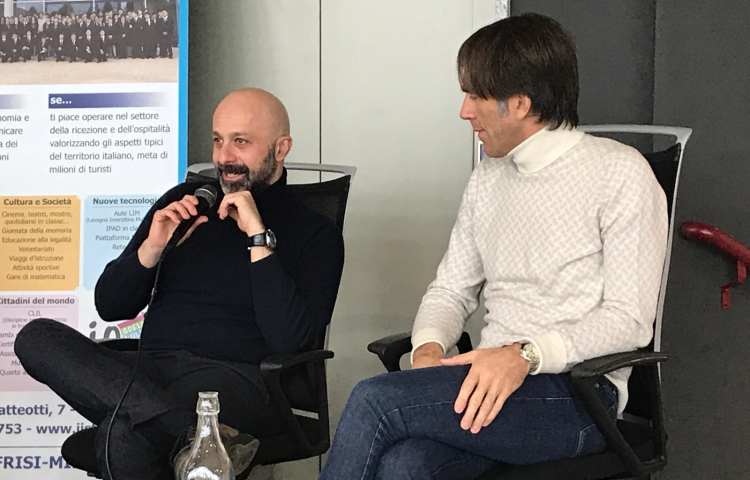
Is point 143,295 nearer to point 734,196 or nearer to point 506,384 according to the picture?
point 506,384

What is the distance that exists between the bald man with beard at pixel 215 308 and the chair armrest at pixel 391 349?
219mm

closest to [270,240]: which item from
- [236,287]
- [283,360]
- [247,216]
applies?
[247,216]

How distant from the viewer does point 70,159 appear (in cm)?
282

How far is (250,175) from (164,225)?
275mm

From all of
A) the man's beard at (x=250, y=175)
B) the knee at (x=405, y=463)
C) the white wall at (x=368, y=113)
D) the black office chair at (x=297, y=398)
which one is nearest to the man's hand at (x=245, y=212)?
the man's beard at (x=250, y=175)

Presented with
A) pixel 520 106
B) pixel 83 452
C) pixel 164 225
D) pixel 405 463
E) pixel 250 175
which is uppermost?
pixel 520 106

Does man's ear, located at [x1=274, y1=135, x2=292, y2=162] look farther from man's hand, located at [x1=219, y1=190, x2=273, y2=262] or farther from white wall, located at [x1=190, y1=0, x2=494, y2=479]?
white wall, located at [x1=190, y1=0, x2=494, y2=479]

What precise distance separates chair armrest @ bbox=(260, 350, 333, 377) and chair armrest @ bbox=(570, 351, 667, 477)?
1.97 ft

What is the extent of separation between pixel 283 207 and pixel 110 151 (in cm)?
95

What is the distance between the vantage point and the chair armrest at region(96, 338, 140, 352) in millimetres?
1993

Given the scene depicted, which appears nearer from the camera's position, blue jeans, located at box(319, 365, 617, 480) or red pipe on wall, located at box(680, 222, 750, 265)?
blue jeans, located at box(319, 365, 617, 480)

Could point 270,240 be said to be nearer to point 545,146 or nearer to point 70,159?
point 545,146

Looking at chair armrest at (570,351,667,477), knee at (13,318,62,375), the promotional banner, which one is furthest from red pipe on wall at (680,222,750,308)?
knee at (13,318,62,375)

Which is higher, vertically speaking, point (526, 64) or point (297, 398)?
point (526, 64)
